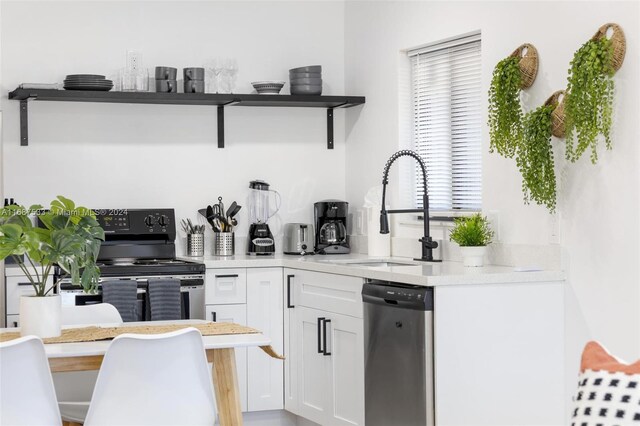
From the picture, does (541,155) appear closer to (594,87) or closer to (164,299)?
(594,87)

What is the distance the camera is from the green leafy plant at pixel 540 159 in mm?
3855

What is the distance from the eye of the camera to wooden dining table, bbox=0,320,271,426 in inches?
114

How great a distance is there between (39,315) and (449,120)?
8.46ft

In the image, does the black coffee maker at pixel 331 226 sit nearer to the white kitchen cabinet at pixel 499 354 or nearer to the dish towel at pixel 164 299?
the dish towel at pixel 164 299

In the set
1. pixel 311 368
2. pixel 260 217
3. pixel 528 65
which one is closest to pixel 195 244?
pixel 260 217

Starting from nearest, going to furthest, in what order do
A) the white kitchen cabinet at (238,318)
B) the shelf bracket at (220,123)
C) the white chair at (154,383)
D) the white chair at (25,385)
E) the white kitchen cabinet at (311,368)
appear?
the white chair at (25,385) < the white chair at (154,383) < the white kitchen cabinet at (311,368) < the white kitchen cabinet at (238,318) < the shelf bracket at (220,123)

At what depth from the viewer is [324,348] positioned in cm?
471

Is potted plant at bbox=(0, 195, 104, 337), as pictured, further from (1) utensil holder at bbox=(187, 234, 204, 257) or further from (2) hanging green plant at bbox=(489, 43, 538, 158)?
(1) utensil holder at bbox=(187, 234, 204, 257)

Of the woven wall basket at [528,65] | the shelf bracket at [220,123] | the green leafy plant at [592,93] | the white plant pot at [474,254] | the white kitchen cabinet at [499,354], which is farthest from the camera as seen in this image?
the shelf bracket at [220,123]

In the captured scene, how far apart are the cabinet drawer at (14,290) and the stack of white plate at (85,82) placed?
1092 mm

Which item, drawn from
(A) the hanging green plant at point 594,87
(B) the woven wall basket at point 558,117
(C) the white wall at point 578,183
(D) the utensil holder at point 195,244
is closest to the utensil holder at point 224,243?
(D) the utensil holder at point 195,244

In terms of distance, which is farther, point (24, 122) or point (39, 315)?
point (24, 122)

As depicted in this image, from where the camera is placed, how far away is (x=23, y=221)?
3.12 metres

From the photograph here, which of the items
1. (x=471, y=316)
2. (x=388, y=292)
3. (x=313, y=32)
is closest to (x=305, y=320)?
(x=388, y=292)
